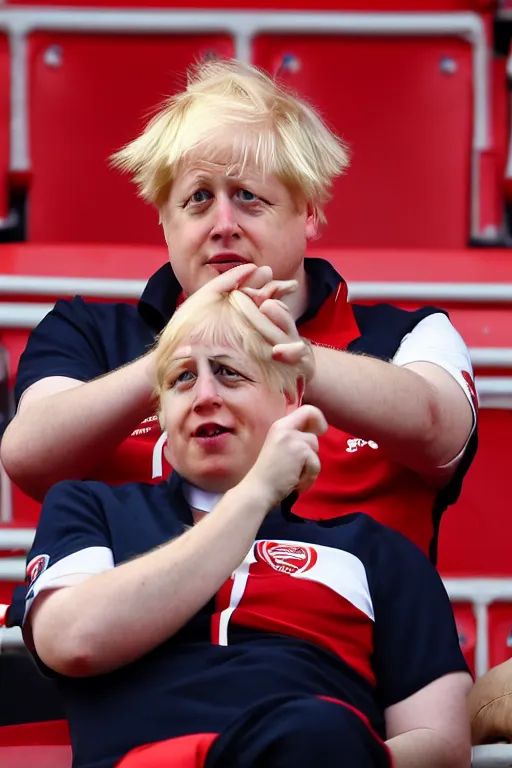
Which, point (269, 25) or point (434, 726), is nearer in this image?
point (434, 726)

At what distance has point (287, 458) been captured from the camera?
125cm

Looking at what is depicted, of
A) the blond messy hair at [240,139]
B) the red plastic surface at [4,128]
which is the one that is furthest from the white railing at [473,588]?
the red plastic surface at [4,128]

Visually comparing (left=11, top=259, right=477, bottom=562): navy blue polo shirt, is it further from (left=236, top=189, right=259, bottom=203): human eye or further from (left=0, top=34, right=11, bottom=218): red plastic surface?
(left=0, top=34, right=11, bottom=218): red plastic surface

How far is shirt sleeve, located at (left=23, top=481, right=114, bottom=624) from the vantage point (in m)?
1.27

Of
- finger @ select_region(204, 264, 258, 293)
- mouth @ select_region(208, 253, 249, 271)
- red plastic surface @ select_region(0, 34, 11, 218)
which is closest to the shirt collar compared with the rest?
mouth @ select_region(208, 253, 249, 271)

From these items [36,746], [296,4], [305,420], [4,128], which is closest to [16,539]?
[36,746]

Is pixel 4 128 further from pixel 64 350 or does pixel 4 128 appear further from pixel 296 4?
pixel 64 350

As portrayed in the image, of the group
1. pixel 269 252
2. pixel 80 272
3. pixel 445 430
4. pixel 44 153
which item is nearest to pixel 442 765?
pixel 445 430

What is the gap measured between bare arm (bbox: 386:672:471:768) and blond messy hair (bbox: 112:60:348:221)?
0.53 meters

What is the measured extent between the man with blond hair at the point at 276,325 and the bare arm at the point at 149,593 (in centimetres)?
21

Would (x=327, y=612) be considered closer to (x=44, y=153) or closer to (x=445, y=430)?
(x=445, y=430)

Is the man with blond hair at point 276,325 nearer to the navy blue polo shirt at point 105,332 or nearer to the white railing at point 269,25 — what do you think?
the navy blue polo shirt at point 105,332

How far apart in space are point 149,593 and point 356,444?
0.40 m

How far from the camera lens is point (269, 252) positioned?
61.6 inches
